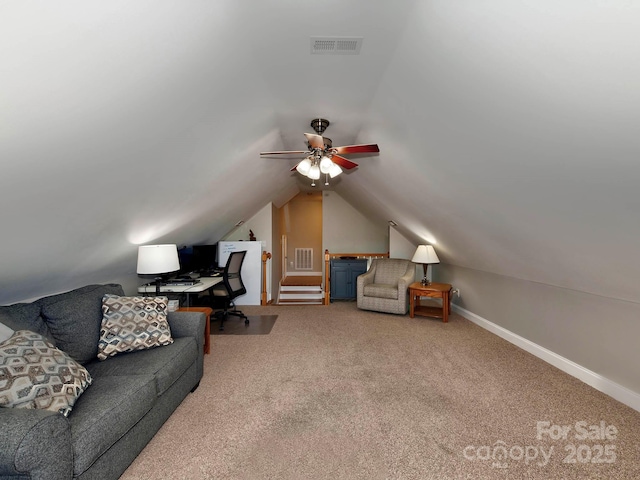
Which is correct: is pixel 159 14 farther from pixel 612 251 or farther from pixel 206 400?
pixel 612 251

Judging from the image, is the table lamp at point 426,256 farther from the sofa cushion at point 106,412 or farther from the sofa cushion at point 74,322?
the sofa cushion at point 74,322

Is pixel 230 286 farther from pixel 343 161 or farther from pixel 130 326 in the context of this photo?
pixel 343 161

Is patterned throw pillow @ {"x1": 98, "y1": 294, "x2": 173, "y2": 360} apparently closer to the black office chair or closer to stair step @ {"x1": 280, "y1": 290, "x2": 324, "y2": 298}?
the black office chair

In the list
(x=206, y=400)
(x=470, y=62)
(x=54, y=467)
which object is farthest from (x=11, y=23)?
(x=206, y=400)

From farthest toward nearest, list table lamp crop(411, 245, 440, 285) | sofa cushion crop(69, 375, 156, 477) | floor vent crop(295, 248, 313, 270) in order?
floor vent crop(295, 248, 313, 270), table lamp crop(411, 245, 440, 285), sofa cushion crop(69, 375, 156, 477)

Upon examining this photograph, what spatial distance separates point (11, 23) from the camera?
966mm

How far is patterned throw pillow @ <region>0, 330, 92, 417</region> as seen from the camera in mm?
1392

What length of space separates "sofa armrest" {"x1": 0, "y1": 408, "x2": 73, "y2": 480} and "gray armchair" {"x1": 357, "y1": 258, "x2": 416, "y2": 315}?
168 inches

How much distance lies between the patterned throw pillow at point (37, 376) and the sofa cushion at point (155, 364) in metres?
0.27

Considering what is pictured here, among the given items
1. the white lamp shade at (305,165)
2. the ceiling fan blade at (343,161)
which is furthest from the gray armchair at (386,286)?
the white lamp shade at (305,165)

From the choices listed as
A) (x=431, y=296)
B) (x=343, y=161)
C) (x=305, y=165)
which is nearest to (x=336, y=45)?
(x=305, y=165)

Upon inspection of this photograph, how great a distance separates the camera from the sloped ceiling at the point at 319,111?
117 centimetres

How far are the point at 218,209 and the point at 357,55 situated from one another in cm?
288

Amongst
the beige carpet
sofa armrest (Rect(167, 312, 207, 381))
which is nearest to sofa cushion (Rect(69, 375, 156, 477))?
the beige carpet
